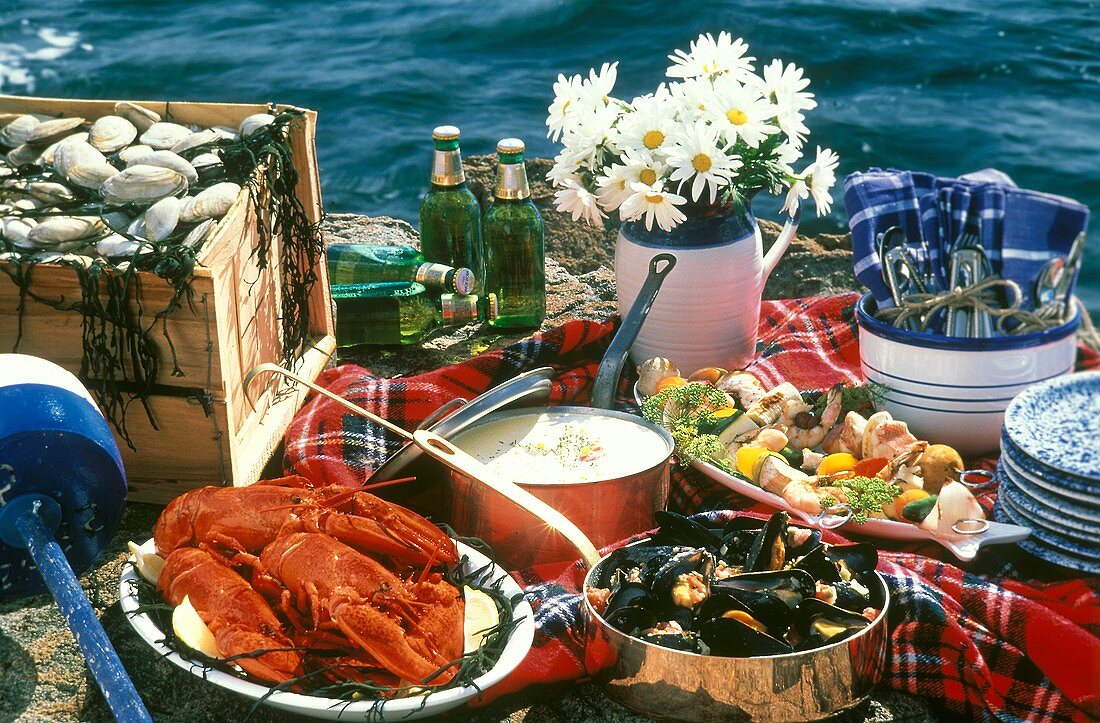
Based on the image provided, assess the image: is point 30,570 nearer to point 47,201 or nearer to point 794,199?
point 47,201

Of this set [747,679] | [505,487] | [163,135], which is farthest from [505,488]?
[163,135]

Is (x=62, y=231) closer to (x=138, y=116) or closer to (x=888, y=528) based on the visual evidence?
(x=138, y=116)

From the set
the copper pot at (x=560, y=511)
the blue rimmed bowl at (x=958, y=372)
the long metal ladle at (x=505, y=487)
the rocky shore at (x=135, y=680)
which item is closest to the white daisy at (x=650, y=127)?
the blue rimmed bowl at (x=958, y=372)

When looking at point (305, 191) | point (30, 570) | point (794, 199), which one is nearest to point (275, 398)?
point (305, 191)

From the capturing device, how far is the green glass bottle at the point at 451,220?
2807mm

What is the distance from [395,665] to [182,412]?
912 mm

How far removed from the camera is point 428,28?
297 inches

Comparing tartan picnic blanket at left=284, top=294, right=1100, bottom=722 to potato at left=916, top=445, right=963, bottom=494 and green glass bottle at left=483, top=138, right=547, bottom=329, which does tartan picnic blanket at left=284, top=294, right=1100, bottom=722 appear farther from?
green glass bottle at left=483, top=138, right=547, bottom=329

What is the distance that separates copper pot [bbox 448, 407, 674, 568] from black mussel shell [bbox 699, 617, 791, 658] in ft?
1.51

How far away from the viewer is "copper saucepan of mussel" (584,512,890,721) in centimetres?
140

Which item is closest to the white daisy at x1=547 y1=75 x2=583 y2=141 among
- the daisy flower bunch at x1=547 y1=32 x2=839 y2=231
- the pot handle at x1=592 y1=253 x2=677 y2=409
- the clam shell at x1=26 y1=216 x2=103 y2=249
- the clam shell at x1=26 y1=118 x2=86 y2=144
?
the daisy flower bunch at x1=547 y1=32 x2=839 y2=231

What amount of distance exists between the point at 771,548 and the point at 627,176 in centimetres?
96

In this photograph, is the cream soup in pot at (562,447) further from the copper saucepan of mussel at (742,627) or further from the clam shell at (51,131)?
the clam shell at (51,131)

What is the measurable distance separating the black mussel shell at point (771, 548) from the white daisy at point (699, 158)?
0.81m
